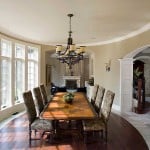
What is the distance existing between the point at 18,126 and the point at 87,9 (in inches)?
144

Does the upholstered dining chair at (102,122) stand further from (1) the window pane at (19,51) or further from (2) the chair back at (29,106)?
(1) the window pane at (19,51)

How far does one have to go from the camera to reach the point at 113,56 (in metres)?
9.00

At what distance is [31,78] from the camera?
9.70 meters

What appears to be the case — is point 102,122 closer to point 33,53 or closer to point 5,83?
point 5,83

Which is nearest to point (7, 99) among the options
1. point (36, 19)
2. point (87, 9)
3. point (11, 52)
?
point (11, 52)

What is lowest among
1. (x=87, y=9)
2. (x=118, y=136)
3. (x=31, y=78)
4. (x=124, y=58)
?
(x=118, y=136)

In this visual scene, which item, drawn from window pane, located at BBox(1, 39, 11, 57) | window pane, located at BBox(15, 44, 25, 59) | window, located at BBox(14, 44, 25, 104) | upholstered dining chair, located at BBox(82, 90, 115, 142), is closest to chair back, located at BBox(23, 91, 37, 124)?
upholstered dining chair, located at BBox(82, 90, 115, 142)

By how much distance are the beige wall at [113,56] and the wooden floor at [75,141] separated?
2.63m

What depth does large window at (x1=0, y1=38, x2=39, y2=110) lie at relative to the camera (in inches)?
286

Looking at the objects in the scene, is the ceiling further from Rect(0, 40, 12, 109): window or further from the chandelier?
Rect(0, 40, 12, 109): window

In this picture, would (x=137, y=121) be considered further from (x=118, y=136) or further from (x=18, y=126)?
(x=18, y=126)

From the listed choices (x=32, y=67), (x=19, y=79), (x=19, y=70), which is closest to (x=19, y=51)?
(x=19, y=70)

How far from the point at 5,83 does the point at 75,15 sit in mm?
3801

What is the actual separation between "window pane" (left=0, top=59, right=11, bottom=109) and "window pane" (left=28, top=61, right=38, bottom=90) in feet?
5.97
